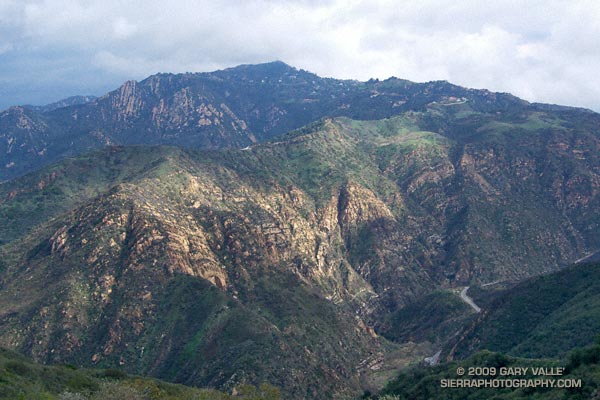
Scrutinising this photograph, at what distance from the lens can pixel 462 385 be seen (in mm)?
127375

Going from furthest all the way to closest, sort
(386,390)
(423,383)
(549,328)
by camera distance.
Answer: (549,328), (386,390), (423,383)

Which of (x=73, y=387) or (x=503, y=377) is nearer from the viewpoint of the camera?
(x=503, y=377)

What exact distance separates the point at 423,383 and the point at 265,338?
2674 inches

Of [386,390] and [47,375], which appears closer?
[47,375]

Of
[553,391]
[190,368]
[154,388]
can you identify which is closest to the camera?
[553,391]

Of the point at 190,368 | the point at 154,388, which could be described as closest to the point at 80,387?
the point at 154,388

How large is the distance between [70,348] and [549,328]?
6519 inches

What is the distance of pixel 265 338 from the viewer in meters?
194

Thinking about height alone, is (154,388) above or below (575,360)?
below

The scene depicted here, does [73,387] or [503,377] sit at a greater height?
[503,377]

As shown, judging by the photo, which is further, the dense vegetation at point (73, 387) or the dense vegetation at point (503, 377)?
the dense vegetation at point (73, 387)

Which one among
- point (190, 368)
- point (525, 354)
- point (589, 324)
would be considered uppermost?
point (589, 324)

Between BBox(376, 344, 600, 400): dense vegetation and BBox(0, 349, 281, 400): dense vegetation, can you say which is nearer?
BBox(376, 344, 600, 400): dense vegetation

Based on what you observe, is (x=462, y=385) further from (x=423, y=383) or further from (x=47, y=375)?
(x=47, y=375)
